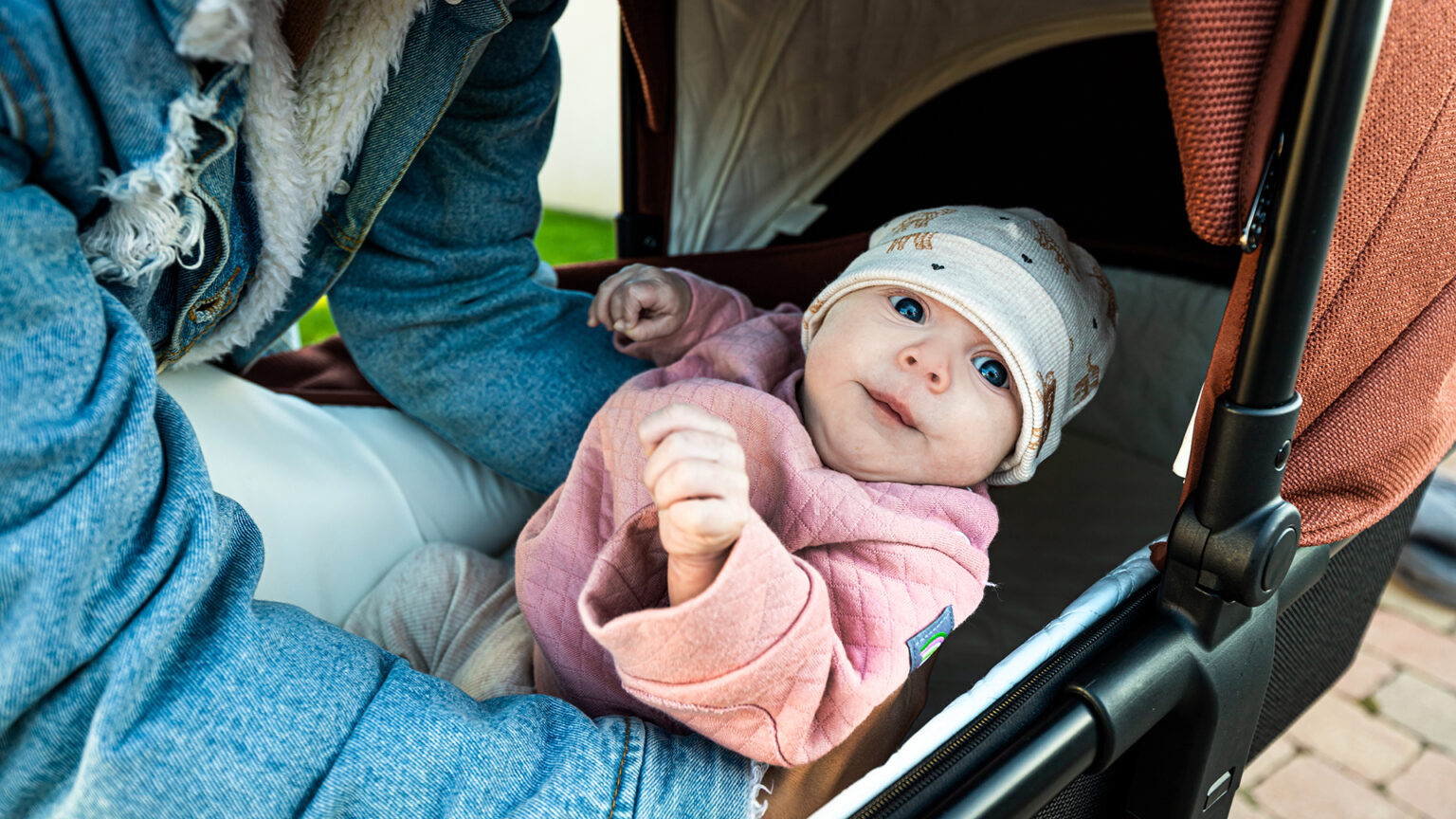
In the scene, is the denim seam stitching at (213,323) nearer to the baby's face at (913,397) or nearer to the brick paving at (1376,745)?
the baby's face at (913,397)

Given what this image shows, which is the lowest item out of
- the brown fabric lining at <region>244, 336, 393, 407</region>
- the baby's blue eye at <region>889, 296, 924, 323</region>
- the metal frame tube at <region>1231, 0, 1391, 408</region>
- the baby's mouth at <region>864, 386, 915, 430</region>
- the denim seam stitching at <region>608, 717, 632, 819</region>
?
the brown fabric lining at <region>244, 336, 393, 407</region>

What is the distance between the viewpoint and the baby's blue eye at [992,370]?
0.98 meters

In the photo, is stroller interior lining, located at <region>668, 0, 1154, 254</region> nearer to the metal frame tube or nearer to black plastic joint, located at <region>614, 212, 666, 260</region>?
black plastic joint, located at <region>614, 212, 666, 260</region>

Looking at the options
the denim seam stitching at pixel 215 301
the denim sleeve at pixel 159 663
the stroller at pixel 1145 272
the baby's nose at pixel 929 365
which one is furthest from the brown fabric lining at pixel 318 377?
the baby's nose at pixel 929 365

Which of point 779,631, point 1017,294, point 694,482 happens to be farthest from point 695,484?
point 1017,294

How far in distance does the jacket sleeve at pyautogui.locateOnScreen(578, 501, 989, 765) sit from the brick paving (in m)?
Result: 1.12

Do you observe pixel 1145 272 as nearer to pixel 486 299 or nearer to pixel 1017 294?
pixel 1017 294

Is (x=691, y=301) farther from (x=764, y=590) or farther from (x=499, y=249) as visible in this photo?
(x=764, y=590)

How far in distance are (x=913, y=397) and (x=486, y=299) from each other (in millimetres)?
591

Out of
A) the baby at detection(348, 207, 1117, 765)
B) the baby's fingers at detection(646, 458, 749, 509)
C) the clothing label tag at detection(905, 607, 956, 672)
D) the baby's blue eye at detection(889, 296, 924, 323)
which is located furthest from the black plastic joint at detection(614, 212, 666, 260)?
the baby's fingers at detection(646, 458, 749, 509)

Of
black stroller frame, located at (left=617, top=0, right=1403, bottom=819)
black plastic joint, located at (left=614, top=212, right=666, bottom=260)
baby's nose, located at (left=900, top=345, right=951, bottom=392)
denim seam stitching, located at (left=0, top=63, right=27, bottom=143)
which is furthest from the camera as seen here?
black plastic joint, located at (left=614, top=212, right=666, bottom=260)

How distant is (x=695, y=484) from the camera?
625 millimetres

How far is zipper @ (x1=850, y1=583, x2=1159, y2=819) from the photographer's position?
0.72 meters

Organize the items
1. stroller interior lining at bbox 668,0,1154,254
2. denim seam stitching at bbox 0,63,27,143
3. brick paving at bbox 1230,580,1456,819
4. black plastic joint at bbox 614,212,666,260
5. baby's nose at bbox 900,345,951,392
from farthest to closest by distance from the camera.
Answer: black plastic joint at bbox 614,212,666,260, brick paving at bbox 1230,580,1456,819, stroller interior lining at bbox 668,0,1154,254, baby's nose at bbox 900,345,951,392, denim seam stitching at bbox 0,63,27,143
